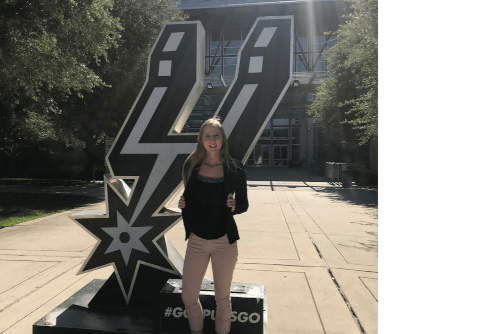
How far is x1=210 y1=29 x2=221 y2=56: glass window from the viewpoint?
34.8m

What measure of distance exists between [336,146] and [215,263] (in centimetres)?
2764

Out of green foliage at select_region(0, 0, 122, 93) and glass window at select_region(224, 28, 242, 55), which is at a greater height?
glass window at select_region(224, 28, 242, 55)

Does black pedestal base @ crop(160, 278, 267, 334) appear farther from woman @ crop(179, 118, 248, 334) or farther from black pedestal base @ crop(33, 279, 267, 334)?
woman @ crop(179, 118, 248, 334)

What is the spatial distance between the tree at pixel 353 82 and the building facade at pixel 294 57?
687cm

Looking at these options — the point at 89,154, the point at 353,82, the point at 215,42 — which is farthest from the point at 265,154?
the point at 89,154

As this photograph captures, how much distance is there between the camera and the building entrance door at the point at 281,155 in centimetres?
4194

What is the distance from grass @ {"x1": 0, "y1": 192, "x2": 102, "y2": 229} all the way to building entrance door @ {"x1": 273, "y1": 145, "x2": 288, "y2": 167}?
30.9 m

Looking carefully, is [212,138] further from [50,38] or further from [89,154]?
[89,154]

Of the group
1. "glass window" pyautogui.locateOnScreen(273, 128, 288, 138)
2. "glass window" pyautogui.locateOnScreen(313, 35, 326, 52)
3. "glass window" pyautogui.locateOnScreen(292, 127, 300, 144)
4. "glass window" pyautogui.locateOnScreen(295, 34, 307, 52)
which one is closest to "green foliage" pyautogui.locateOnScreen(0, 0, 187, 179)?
"glass window" pyautogui.locateOnScreen(295, 34, 307, 52)

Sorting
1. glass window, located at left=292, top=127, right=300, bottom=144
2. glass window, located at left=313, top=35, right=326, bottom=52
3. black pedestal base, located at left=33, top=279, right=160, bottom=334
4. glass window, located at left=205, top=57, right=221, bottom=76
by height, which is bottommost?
black pedestal base, located at left=33, top=279, right=160, bottom=334

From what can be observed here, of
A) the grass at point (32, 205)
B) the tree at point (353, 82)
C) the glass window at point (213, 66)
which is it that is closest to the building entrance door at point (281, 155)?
the glass window at point (213, 66)

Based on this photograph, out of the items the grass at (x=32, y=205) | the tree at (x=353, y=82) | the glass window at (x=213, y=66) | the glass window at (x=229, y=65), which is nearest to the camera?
the grass at (x=32, y=205)

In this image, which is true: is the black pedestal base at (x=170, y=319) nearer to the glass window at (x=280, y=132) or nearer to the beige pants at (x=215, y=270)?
the beige pants at (x=215, y=270)
